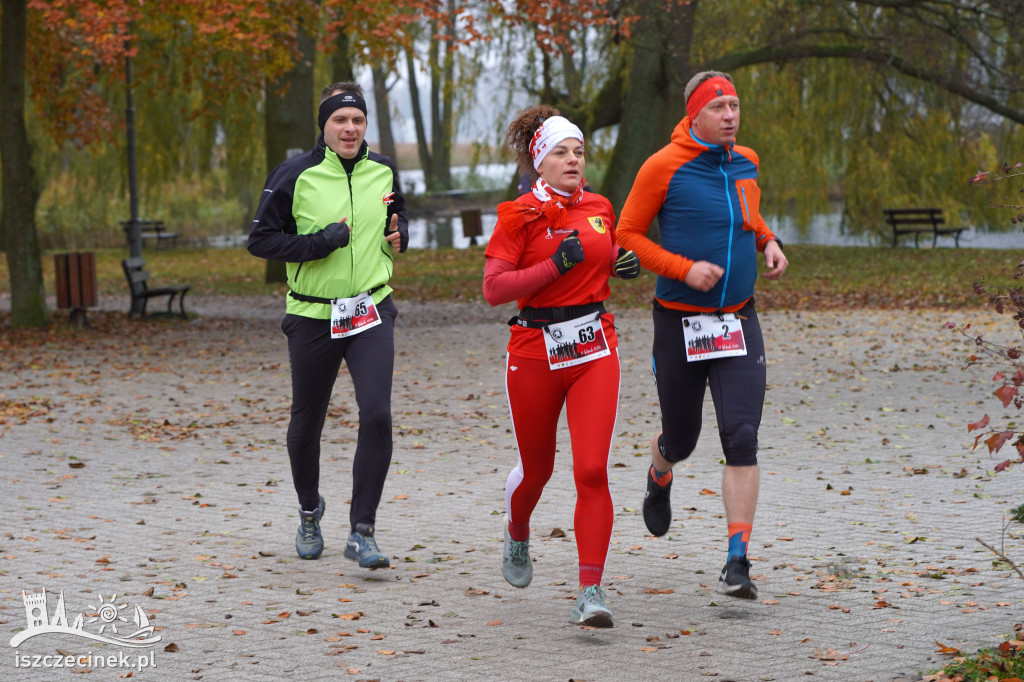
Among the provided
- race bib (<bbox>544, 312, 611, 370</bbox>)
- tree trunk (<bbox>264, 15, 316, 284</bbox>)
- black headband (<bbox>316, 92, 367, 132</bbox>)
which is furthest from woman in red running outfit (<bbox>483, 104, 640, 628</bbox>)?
tree trunk (<bbox>264, 15, 316, 284</bbox>)

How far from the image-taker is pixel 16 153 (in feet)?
54.0

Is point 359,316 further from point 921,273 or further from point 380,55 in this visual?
point 921,273

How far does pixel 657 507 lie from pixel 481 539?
108cm

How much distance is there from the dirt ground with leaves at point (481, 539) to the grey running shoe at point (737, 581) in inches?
5.3

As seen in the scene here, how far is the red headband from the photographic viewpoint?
5211 mm

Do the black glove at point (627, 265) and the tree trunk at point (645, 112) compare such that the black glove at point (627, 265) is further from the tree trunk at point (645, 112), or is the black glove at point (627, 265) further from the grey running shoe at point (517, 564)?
the tree trunk at point (645, 112)

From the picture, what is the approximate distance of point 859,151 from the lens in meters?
28.1

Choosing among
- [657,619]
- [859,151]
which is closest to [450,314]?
[859,151]

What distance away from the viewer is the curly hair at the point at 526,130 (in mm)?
5180

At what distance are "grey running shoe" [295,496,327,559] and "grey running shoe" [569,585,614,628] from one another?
5.81 ft

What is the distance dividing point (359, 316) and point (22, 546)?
88.7 inches

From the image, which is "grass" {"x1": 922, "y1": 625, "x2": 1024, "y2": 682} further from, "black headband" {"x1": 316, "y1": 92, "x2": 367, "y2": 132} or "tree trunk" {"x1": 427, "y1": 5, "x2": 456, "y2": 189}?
"tree trunk" {"x1": 427, "y1": 5, "x2": 456, "y2": 189}

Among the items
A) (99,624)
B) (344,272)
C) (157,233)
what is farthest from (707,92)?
(157,233)

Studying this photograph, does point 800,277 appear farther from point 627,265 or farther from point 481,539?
point 627,265
